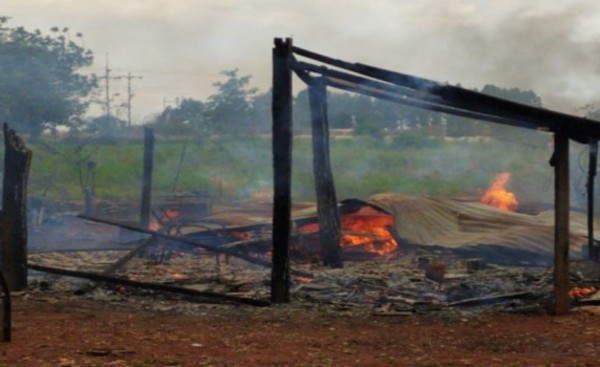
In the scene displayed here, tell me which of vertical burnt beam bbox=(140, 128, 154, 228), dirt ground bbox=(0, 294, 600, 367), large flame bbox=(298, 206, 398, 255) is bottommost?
dirt ground bbox=(0, 294, 600, 367)

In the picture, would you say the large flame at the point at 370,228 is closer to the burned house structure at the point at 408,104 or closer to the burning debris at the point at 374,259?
the burning debris at the point at 374,259

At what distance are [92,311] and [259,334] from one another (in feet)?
10.3

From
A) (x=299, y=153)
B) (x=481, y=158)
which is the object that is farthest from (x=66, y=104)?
(x=481, y=158)

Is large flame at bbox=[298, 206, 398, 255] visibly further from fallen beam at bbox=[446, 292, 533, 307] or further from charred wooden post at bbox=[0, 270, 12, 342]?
charred wooden post at bbox=[0, 270, 12, 342]

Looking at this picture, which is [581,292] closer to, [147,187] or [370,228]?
[370,228]

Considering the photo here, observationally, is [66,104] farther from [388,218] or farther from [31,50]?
[388,218]

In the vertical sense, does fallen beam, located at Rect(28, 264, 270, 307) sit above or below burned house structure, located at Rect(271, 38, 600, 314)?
below

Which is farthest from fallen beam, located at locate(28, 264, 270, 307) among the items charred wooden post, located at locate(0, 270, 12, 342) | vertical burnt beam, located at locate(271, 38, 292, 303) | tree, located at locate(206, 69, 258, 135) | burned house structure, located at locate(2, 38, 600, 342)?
tree, located at locate(206, 69, 258, 135)

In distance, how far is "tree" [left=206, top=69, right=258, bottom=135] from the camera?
5125 centimetres

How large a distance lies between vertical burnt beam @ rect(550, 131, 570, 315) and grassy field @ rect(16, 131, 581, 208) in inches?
856

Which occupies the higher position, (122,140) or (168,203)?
(122,140)

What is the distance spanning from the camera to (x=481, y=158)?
141 feet

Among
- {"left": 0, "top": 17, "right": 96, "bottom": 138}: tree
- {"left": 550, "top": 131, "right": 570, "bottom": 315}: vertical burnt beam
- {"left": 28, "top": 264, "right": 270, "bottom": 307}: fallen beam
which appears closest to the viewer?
{"left": 550, "top": 131, "right": 570, "bottom": 315}: vertical burnt beam

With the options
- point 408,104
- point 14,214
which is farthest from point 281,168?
point 14,214
